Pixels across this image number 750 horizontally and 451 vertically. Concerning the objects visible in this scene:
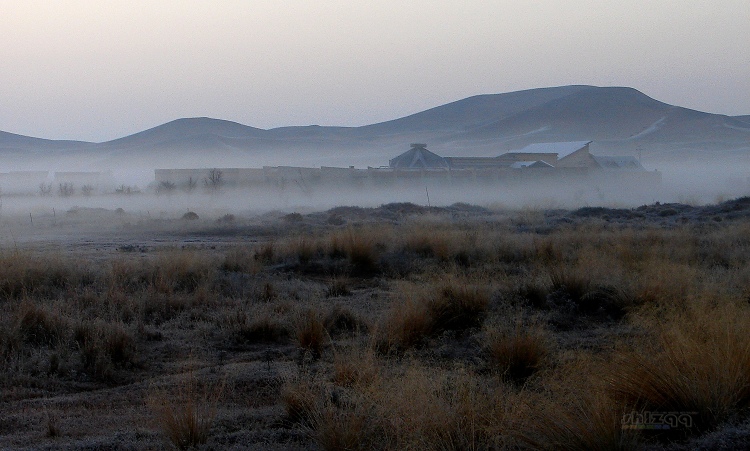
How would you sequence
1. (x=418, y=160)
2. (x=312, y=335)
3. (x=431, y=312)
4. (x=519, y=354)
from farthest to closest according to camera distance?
1. (x=418, y=160)
2. (x=431, y=312)
3. (x=312, y=335)
4. (x=519, y=354)

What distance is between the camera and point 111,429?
6.18 m

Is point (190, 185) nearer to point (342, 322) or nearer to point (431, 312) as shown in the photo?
point (342, 322)

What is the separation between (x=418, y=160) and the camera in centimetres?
8125

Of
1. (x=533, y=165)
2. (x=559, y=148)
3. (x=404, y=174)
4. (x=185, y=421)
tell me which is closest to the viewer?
(x=185, y=421)

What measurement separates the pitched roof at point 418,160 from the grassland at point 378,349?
6391 cm

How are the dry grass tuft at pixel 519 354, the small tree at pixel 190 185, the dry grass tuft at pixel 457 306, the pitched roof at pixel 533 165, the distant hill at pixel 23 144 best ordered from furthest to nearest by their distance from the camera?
the distant hill at pixel 23 144 < the pitched roof at pixel 533 165 < the small tree at pixel 190 185 < the dry grass tuft at pixel 457 306 < the dry grass tuft at pixel 519 354

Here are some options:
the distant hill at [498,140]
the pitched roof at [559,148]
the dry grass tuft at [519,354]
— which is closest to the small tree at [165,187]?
the pitched roof at [559,148]

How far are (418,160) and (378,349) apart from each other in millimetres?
73740

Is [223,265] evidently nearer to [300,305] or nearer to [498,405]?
[300,305]

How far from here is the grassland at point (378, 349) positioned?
5328 mm

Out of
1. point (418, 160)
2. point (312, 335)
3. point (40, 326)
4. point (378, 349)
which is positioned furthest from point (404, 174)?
point (378, 349)

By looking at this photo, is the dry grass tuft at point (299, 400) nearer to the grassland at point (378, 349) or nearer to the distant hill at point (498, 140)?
the grassland at point (378, 349)

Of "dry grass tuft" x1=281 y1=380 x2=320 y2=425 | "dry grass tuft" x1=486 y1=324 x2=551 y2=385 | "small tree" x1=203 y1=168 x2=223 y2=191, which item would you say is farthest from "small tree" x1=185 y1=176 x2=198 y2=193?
"dry grass tuft" x1=281 y1=380 x2=320 y2=425

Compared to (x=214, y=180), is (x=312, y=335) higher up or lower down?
lower down
